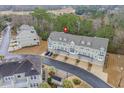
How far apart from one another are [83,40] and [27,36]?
3.96 ft

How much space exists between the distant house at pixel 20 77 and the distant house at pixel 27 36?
56 centimetres

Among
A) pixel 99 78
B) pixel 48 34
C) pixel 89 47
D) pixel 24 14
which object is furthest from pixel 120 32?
pixel 24 14

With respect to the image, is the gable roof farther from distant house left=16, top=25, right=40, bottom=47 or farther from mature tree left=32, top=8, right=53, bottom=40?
distant house left=16, top=25, right=40, bottom=47

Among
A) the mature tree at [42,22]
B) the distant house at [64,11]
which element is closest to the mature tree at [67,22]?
the distant house at [64,11]

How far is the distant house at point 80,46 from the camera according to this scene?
4207 mm

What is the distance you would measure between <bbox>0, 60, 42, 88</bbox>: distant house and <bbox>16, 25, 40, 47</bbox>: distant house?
559mm

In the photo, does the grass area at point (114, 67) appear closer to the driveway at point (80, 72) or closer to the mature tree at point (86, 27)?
the driveway at point (80, 72)

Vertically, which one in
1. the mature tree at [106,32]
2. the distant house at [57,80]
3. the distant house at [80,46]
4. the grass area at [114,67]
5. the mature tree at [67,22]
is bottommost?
the distant house at [57,80]

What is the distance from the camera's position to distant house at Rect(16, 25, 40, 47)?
4344mm

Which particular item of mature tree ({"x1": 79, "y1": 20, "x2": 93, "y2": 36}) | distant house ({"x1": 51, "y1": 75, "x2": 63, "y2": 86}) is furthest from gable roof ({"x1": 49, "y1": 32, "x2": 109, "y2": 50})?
distant house ({"x1": 51, "y1": 75, "x2": 63, "y2": 86})

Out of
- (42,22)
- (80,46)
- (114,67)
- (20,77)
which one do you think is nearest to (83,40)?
(80,46)

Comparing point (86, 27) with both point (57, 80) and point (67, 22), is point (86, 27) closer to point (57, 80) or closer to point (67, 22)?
point (67, 22)

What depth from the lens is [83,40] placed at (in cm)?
428

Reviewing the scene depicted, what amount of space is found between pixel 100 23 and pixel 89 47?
55 centimetres
